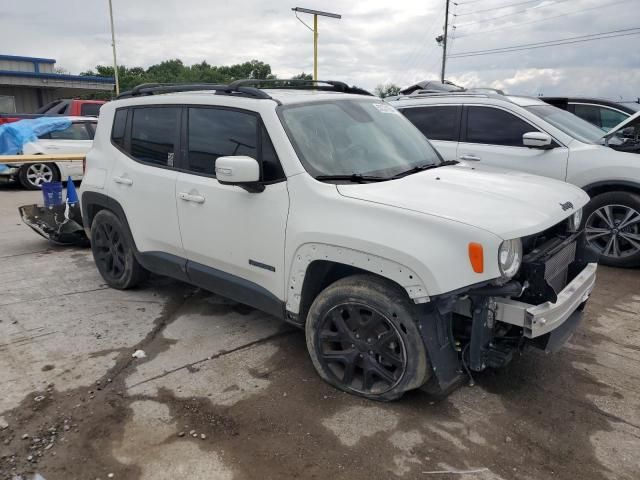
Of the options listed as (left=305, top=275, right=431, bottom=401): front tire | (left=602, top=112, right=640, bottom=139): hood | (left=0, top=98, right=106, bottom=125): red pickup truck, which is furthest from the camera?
(left=0, top=98, right=106, bottom=125): red pickup truck

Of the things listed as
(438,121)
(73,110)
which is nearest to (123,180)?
(438,121)

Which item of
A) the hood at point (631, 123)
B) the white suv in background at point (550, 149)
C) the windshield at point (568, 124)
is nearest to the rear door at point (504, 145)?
the white suv in background at point (550, 149)

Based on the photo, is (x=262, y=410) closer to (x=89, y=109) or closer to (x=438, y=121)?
(x=438, y=121)

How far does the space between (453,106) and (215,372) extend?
4.73 m

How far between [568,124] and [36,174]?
10.9 meters

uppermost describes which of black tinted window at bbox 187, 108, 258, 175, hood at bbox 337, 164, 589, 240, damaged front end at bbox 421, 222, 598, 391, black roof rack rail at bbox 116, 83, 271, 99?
black roof rack rail at bbox 116, 83, 271, 99

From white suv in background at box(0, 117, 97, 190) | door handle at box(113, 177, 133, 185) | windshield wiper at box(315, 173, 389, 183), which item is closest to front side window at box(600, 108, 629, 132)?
windshield wiper at box(315, 173, 389, 183)

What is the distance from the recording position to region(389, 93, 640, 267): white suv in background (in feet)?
18.9

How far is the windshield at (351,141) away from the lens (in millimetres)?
3459

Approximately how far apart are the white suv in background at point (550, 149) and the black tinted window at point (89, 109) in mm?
10796

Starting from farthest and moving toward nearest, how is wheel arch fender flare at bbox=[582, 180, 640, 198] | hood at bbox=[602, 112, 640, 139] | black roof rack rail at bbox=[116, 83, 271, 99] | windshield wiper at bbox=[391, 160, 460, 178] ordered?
hood at bbox=[602, 112, 640, 139] < wheel arch fender flare at bbox=[582, 180, 640, 198] < black roof rack rail at bbox=[116, 83, 271, 99] < windshield wiper at bbox=[391, 160, 460, 178]

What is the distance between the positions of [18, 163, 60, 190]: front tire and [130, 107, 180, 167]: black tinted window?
825 cm

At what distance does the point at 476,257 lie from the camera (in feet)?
8.76

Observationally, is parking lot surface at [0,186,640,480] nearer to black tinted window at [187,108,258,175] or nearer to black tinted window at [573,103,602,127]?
black tinted window at [187,108,258,175]
